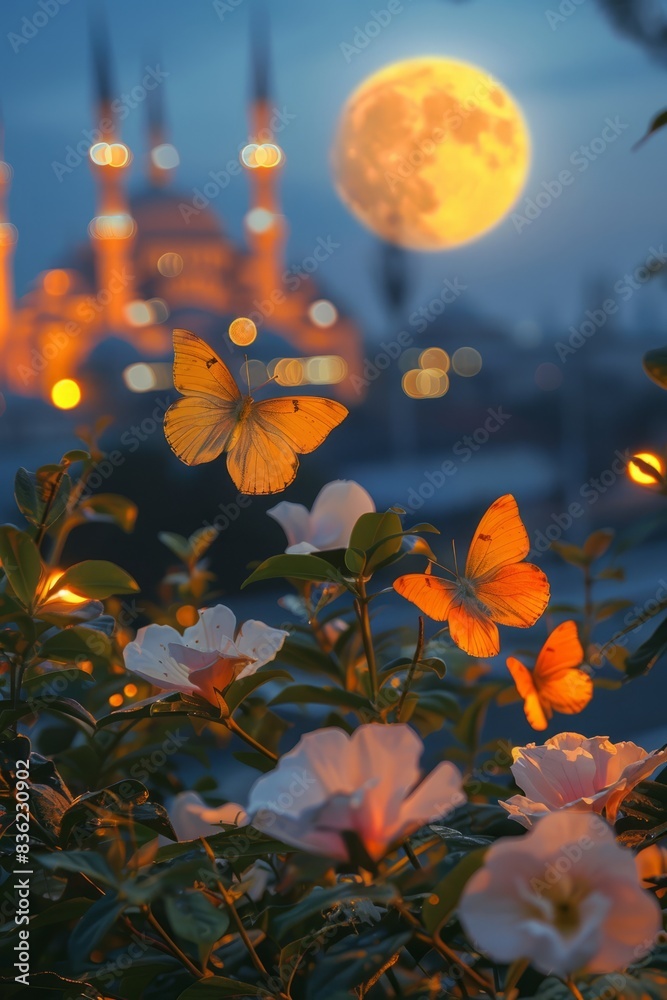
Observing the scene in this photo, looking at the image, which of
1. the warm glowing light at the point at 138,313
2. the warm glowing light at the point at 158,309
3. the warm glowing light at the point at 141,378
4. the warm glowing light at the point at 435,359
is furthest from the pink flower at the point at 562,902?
the warm glowing light at the point at 158,309

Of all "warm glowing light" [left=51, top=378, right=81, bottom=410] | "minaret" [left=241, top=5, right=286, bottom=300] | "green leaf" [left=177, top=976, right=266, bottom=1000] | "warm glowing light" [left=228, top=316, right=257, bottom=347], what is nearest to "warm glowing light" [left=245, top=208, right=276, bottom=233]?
"minaret" [left=241, top=5, right=286, bottom=300]

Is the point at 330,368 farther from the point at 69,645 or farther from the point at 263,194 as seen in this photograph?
the point at 69,645

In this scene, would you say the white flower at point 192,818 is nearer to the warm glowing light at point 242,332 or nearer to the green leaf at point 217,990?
the green leaf at point 217,990

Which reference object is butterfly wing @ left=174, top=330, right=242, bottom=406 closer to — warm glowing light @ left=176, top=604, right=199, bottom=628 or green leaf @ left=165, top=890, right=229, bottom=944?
green leaf @ left=165, top=890, right=229, bottom=944

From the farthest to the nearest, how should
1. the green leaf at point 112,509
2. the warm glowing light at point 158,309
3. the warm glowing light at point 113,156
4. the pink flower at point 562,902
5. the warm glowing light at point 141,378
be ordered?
the warm glowing light at point 158,309, the warm glowing light at point 113,156, the warm glowing light at point 141,378, the green leaf at point 112,509, the pink flower at point 562,902

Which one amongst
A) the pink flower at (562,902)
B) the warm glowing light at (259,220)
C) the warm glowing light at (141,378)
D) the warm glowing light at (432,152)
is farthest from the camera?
the warm glowing light at (259,220)

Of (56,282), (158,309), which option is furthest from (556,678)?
(56,282)

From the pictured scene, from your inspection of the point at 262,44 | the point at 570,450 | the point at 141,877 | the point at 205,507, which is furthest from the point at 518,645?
the point at 262,44
